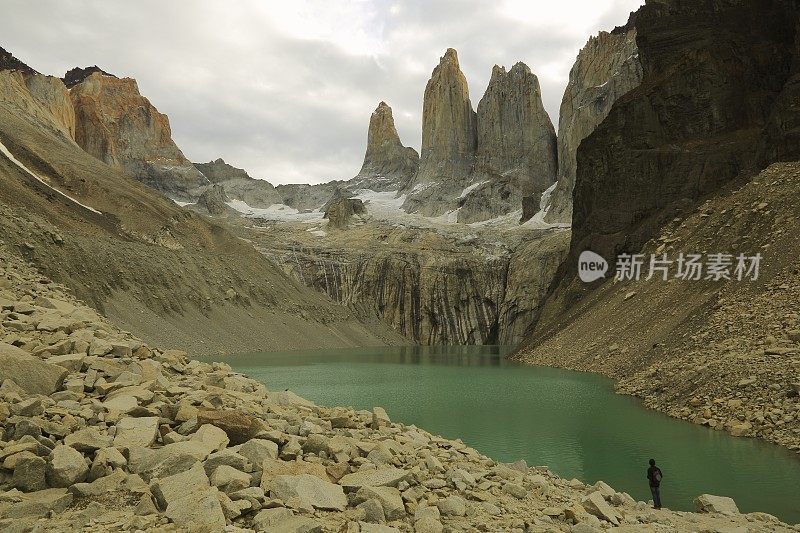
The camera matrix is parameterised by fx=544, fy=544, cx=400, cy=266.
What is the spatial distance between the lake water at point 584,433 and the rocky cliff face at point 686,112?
26440 mm

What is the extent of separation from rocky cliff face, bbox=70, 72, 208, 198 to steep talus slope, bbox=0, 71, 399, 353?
76836mm

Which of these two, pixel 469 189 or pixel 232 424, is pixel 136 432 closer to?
pixel 232 424

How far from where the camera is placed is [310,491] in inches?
264

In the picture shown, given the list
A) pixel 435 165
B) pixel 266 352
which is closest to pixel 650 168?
pixel 266 352

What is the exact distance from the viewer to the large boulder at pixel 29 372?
818cm

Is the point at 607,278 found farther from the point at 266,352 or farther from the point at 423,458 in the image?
the point at 423,458

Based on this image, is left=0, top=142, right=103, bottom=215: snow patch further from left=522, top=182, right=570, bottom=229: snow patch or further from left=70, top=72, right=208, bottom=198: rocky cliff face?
left=70, top=72, right=208, bottom=198: rocky cliff face

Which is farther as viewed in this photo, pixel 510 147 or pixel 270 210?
pixel 270 210

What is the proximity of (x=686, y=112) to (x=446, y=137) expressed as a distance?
96.4 m

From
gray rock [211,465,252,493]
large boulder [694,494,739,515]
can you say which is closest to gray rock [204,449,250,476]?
gray rock [211,465,252,493]

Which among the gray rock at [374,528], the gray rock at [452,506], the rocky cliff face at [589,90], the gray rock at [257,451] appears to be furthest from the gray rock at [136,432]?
the rocky cliff face at [589,90]

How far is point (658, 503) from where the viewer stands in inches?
424

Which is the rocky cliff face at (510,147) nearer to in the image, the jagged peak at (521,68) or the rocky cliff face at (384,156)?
the jagged peak at (521,68)

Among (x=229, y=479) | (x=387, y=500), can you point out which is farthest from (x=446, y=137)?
(x=229, y=479)
